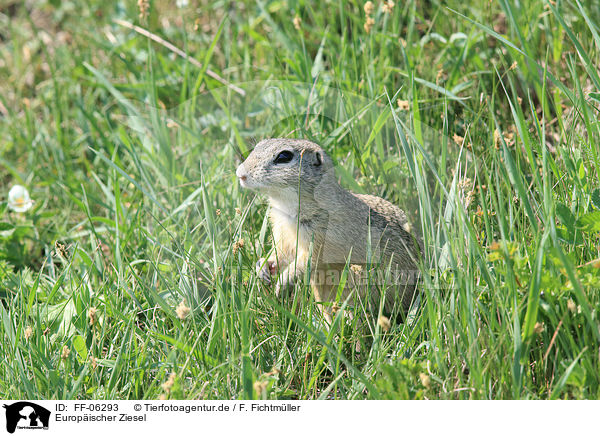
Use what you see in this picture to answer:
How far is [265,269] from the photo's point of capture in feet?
10.5

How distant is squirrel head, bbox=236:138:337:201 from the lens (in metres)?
2.96

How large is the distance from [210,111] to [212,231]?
147 cm

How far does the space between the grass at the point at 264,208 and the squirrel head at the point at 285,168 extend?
188mm

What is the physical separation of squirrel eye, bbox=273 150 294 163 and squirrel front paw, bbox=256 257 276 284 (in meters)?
0.47

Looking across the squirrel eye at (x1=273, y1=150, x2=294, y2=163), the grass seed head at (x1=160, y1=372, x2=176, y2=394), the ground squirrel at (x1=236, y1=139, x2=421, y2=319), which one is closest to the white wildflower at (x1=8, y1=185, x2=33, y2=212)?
the ground squirrel at (x1=236, y1=139, x2=421, y2=319)

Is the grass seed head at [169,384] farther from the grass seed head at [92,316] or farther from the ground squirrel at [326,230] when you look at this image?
the ground squirrel at [326,230]

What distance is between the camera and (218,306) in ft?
9.08

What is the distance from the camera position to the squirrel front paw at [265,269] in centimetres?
310

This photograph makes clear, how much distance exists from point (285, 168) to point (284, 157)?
2.1 inches

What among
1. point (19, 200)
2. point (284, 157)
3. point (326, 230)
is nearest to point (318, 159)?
point (284, 157)

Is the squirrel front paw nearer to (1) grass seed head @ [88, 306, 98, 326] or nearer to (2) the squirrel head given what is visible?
(2) the squirrel head
